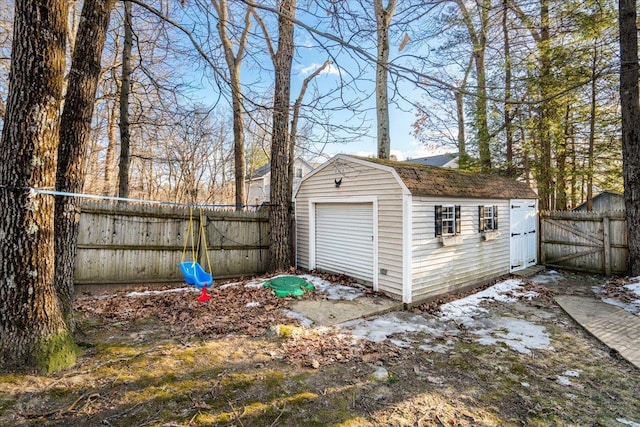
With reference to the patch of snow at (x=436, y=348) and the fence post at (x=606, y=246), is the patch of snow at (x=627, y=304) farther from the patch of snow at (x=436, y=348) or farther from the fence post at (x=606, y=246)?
the patch of snow at (x=436, y=348)

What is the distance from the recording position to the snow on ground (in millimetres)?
4121

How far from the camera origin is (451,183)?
21.3ft

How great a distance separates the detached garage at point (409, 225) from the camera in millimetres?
5648

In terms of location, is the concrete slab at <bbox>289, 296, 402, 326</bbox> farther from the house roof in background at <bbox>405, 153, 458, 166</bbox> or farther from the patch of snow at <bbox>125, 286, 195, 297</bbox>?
the house roof in background at <bbox>405, 153, 458, 166</bbox>

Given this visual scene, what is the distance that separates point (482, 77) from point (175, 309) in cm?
1153

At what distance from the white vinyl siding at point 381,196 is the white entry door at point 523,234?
4160 mm

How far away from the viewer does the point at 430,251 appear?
5.86 m

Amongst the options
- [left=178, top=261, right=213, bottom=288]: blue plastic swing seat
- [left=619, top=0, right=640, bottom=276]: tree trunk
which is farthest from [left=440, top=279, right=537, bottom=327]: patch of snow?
[left=178, top=261, right=213, bottom=288]: blue plastic swing seat

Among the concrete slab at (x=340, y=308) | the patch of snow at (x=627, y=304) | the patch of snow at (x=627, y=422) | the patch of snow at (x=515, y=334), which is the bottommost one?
the patch of snow at (x=627, y=422)

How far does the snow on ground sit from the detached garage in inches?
24.3

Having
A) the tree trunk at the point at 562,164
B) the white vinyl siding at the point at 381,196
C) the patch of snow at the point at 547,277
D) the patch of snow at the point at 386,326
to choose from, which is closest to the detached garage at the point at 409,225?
the white vinyl siding at the point at 381,196

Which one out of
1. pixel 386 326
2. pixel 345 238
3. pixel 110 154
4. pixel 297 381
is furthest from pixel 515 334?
pixel 110 154

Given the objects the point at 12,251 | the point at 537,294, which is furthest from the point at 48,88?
the point at 537,294

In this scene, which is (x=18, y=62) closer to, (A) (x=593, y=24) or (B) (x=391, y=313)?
(B) (x=391, y=313)
